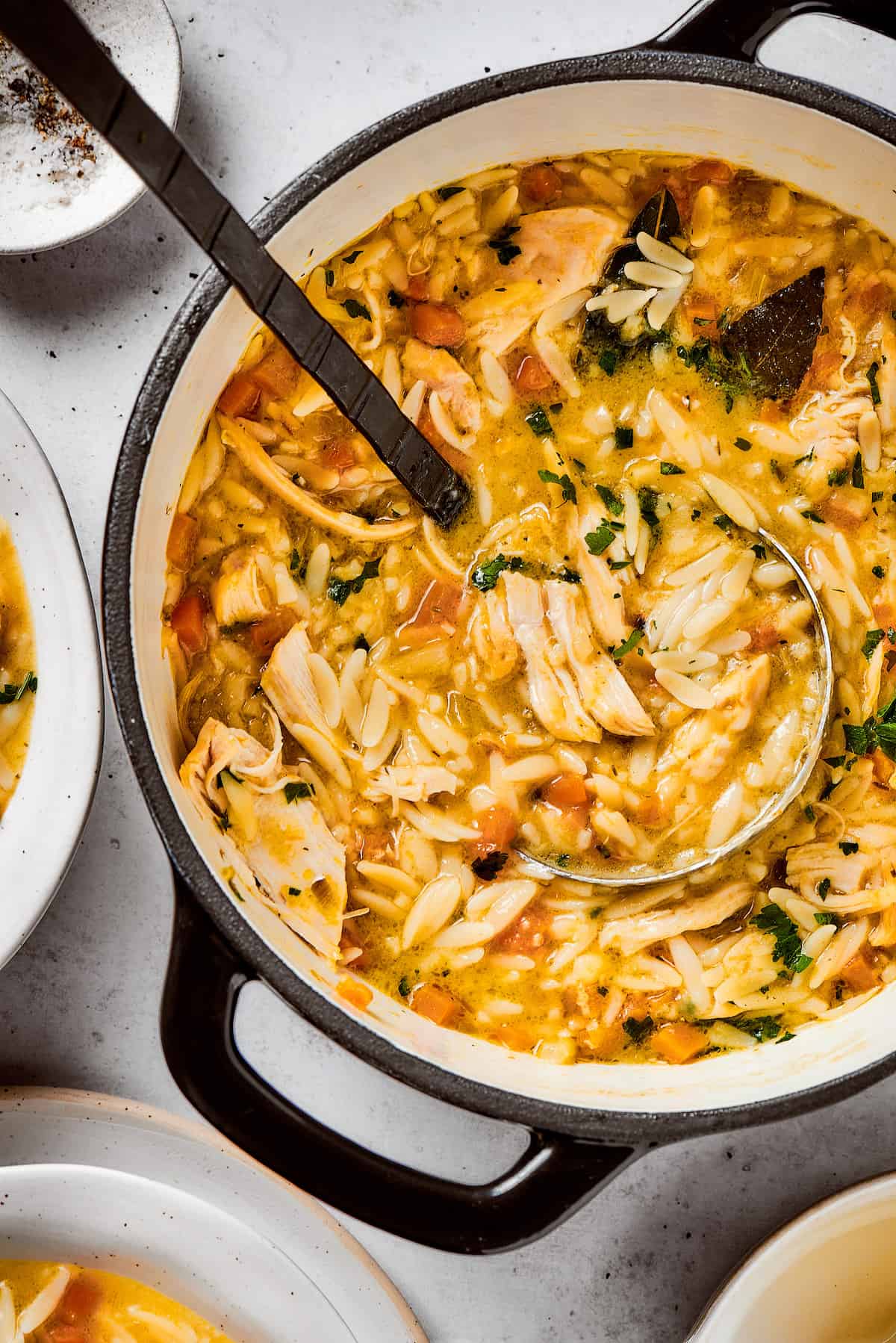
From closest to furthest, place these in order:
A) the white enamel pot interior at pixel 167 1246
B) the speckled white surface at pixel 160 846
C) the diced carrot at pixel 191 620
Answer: the diced carrot at pixel 191 620 → the white enamel pot interior at pixel 167 1246 → the speckled white surface at pixel 160 846

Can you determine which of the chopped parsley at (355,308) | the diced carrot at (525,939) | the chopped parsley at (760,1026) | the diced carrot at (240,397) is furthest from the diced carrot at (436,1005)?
the chopped parsley at (355,308)

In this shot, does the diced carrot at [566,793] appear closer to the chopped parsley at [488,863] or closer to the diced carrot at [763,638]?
the chopped parsley at [488,863]

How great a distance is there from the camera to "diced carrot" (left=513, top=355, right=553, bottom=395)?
187cm

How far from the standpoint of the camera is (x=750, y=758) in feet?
6.21

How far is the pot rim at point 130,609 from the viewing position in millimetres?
1548

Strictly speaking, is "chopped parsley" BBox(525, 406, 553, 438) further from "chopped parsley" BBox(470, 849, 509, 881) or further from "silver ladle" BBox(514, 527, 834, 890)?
"chopped parsley" BBox(470, 849, 509, 881)

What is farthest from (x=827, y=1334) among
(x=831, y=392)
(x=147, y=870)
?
(x=831, y=392)

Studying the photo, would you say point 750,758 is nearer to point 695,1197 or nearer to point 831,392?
point 831,392

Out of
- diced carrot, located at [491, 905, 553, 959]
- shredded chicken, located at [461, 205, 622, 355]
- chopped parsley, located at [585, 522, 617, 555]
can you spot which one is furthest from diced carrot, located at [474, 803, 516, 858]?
shredded chicken, located at [461, 205, 622, 355]

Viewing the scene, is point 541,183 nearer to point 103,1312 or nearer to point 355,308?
point 355,308

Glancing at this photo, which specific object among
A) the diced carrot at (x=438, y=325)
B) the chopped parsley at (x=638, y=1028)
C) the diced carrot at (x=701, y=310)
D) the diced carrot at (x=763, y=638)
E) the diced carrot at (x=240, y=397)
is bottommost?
the chopped parsley at (x=638, y=1028)

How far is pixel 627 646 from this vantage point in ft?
6.06

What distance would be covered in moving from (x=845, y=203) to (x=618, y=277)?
14.7 inches

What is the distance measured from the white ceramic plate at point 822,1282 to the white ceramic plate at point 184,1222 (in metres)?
0.58
